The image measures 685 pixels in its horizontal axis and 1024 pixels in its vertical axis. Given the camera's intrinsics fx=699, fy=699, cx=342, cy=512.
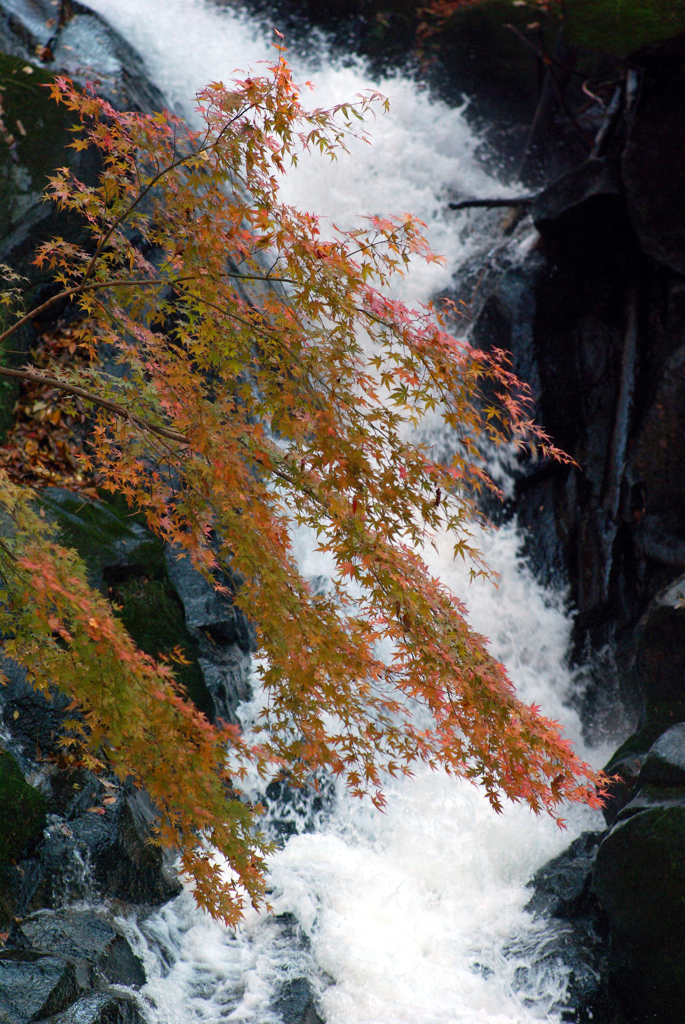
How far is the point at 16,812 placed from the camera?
398cm

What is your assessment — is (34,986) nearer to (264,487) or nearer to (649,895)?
(264,487)

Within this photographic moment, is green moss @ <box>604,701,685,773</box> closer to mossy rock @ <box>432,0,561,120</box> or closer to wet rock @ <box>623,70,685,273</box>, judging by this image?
wet rock @ <box>623,70,685,273</box>

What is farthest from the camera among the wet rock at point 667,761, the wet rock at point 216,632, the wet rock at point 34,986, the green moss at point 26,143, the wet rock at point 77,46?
the wet rock at point 77,46

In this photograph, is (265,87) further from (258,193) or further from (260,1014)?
(260,1014)

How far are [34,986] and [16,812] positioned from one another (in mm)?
1018

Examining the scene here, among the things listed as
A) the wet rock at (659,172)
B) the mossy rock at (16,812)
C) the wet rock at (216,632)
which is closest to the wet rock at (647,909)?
the wet rock at (216,632)

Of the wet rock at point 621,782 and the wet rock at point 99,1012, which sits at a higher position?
the wet rock at point 621,782

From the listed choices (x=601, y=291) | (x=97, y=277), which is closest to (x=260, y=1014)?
(x=97, y=277)

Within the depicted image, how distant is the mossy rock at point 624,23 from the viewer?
6.48 meters

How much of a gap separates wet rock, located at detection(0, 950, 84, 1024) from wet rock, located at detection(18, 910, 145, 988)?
0.18 m

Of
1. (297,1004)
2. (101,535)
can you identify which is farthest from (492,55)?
(297,1004)

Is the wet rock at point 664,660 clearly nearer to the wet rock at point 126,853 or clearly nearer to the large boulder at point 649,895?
the large boulder at point 649,895

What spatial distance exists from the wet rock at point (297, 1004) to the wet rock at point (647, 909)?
1988 mm

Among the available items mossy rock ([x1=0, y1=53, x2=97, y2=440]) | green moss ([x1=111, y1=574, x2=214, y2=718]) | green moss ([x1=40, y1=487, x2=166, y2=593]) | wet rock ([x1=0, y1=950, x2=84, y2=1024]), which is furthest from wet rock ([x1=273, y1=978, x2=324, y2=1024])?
mossy rock ([x1=0, y1=53, x2=97, y2=440])
